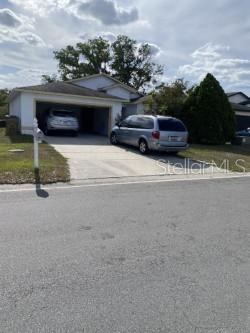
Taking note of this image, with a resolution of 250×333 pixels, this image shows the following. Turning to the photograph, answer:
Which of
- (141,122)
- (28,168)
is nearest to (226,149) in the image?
(141,122)

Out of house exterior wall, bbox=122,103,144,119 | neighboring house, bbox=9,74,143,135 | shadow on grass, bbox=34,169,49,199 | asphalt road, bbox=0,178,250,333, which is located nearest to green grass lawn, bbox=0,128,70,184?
shadow on grass, bbox=34,169,49,199

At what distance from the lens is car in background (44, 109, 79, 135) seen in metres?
19.3

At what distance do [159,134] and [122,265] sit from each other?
981cm

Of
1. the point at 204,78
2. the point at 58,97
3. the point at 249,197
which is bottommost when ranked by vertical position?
the point at 249,197

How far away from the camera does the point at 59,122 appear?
19.3 m

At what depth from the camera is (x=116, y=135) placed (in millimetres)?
16422

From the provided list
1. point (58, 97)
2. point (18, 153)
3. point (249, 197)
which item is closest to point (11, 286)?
point (249, 197)

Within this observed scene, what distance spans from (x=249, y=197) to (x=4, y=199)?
5.47 m

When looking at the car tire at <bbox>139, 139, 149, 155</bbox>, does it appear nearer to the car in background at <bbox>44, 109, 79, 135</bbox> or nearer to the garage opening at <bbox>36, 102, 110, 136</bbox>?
the car in background at <bbox>44, 109, 79, 135</bbox>

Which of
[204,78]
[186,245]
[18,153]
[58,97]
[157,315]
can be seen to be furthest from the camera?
[204,78]

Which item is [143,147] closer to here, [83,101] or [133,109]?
[83,101]

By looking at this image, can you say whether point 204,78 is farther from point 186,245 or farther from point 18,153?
point 186,245

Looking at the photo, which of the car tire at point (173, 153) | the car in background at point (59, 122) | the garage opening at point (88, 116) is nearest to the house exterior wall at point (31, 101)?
the car in background at point (59, 122)

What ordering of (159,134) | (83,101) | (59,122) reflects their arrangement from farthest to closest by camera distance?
1. (83,101)
2. (59,122)
3. (159,134)
